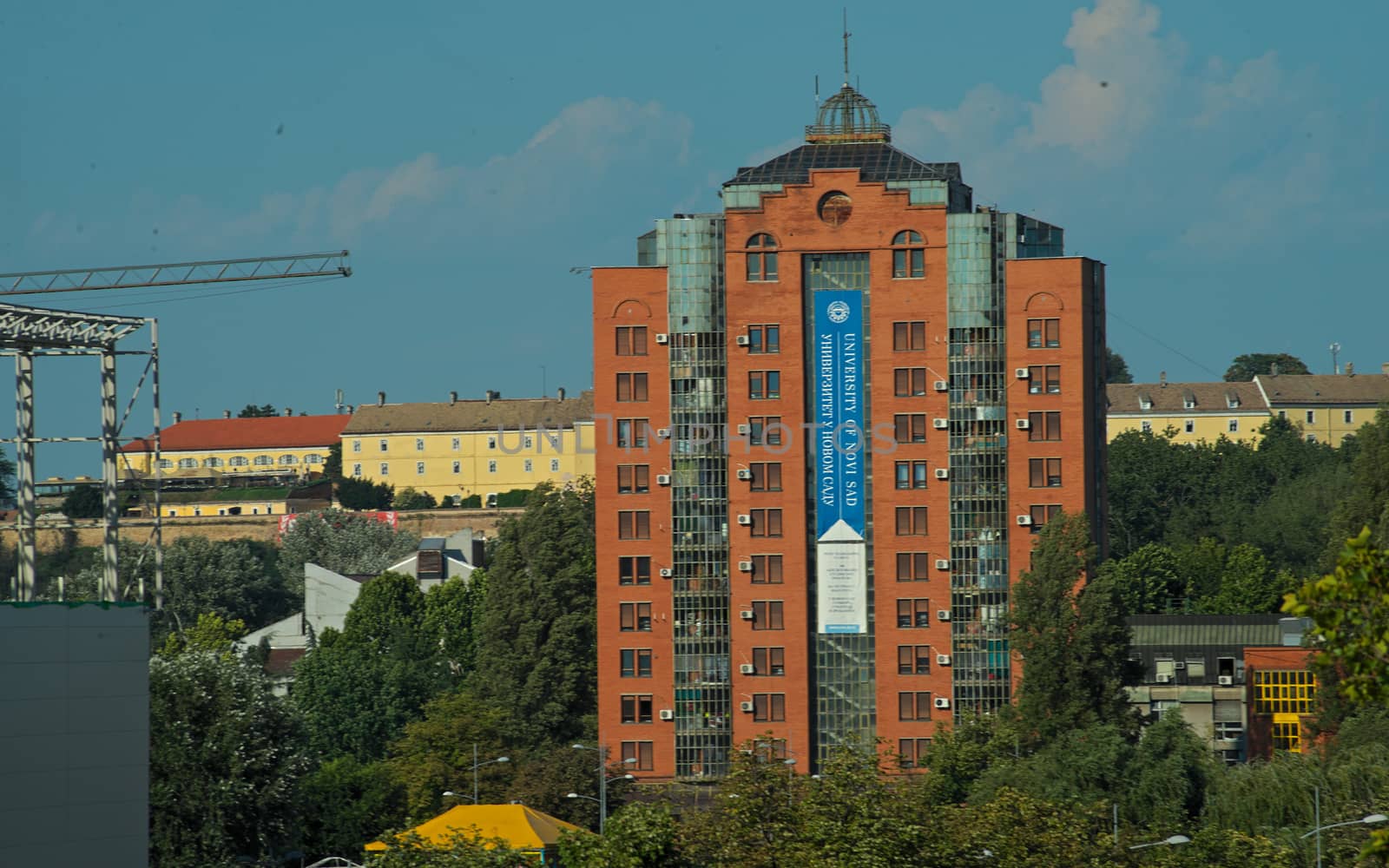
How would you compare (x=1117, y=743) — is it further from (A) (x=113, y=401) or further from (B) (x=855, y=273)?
(A) (x=113, y=401)

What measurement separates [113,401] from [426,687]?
5186 cm

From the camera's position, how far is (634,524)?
106 metres

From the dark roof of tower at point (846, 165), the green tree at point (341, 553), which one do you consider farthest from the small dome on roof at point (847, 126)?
the green tree at point (341, 553)

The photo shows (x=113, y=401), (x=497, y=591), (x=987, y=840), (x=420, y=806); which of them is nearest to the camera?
(x=987, y=840)

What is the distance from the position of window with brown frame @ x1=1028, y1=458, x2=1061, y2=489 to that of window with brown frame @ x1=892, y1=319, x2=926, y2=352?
737 centimetres

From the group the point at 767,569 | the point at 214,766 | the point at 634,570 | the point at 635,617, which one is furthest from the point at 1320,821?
the point at 634,570

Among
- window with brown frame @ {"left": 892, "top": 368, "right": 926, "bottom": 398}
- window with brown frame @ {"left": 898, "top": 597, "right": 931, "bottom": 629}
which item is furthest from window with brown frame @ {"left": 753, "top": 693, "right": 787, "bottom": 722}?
window with brown frame @ {"left": 892, "top": 368, "right": 926, "bottom": 398}

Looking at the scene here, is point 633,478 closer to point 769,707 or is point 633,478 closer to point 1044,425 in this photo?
point 769,707

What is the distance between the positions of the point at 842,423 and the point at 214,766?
34.0m

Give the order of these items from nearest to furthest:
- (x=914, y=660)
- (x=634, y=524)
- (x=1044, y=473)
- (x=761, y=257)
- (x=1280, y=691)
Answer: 1. (x=914, y=660)
2. (x=1044, y=473)
3. (x=761, y=257)
4. (x=634, y=524)
5. (x=1280, y=691)

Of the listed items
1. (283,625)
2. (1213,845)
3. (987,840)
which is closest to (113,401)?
(987,840)

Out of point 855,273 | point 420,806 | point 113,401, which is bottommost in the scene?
point 420,806

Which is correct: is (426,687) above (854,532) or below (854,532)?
below

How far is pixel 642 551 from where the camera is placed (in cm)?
10581
